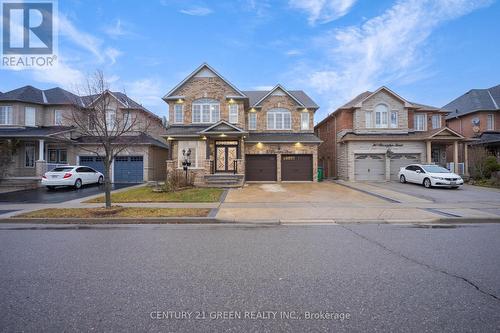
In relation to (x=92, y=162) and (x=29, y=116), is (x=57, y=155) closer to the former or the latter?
(x=92, y=162)

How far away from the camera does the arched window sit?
20047 mm

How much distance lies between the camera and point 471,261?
4453 mm

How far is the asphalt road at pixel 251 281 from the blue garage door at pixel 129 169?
15.9 metres

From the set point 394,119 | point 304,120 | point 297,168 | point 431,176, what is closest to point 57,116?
point 297,168

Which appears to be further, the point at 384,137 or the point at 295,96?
the point at 295,96

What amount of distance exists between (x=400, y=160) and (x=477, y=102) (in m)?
17.0

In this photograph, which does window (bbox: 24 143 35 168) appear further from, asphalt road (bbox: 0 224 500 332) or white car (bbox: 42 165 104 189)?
asphalt road (bbox: 0 224 500 332)

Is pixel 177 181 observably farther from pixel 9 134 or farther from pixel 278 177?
pixel 9 134

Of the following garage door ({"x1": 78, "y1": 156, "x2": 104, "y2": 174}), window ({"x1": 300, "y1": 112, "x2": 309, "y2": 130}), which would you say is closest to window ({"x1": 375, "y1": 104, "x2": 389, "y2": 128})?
window ({"x1": 300, "y1": 112, "x2": 309, "y2": 130})

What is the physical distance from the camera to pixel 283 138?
21.0 metres

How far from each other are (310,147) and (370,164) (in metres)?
5.76

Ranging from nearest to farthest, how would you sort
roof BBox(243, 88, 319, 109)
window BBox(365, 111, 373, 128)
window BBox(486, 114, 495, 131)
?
window BBox(365, 111, 373, 128) < roof BBox(243, 88, 319, 109) < window BBox(486, 114, 495, 131)

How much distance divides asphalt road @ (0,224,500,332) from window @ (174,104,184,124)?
49.9 feet

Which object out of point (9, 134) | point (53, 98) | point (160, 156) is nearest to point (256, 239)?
point (160, 156)
